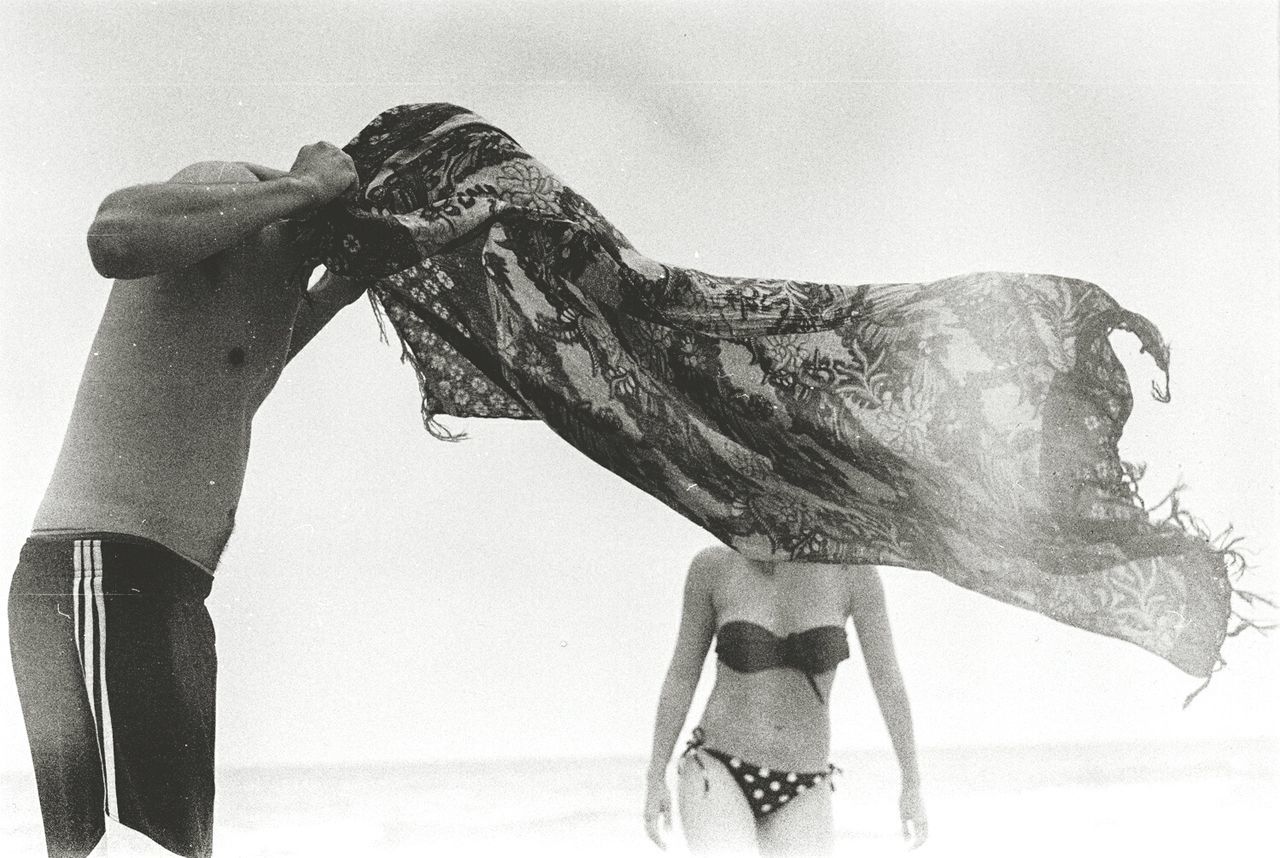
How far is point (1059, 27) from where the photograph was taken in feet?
12.9

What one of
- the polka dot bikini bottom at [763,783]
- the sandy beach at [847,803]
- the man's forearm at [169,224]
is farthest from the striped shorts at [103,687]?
the sandy beach at [847,803]

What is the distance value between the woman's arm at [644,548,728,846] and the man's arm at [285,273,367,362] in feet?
5.01

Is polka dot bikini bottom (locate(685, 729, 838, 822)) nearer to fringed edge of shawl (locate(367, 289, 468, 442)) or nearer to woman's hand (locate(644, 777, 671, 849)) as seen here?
woman's hand (locate(644, 777, 671, 849))

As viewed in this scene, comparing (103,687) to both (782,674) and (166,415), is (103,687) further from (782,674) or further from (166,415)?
(782,674)

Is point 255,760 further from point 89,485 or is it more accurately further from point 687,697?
point 89,485

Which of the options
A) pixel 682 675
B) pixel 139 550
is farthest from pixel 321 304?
pixel 682 675

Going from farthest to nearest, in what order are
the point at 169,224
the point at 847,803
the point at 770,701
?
1. the point at 847,803
2. the point at 770,701
3. the point at 169,224

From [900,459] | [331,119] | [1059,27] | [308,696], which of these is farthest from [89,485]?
[308,696]

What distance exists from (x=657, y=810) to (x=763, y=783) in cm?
A: 30

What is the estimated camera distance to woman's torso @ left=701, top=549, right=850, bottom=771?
369 cm

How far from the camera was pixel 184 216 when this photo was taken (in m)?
2.15

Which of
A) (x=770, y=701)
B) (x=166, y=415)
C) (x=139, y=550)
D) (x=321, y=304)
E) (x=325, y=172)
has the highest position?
(x=325, y=172)

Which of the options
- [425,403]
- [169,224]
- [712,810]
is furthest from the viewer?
[712,810]

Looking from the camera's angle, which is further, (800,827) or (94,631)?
(800,827)
